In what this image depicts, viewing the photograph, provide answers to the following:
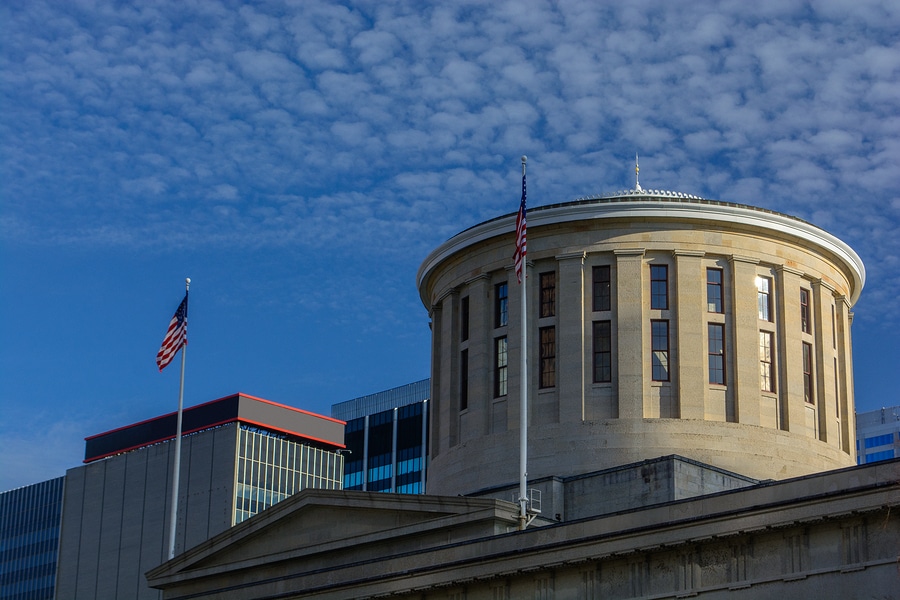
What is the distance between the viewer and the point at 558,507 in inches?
1756

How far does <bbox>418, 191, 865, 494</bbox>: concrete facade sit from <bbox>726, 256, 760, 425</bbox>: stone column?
0.15 feet

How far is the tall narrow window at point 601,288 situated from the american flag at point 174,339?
576 inches

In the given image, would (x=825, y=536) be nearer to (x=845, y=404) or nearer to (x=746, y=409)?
(x=746, y=409)

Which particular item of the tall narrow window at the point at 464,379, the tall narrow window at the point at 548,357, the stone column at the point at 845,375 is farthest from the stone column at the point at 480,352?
the stone column at the point at 845,375

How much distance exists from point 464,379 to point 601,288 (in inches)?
240

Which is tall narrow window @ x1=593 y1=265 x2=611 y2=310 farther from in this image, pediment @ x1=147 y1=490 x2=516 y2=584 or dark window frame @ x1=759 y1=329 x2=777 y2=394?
pediment @ x1=147 y1=490 x2=516 y2=584

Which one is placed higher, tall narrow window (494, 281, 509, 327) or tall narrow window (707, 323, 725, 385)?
tall narrow window (494, 281, 509, 327)

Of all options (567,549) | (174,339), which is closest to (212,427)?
(174,339)

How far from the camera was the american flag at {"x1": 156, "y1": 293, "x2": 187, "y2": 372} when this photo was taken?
52.8 m

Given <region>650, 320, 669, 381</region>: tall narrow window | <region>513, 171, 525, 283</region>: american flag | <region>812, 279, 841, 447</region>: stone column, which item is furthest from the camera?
<region>812, 279, 841, 447</region>: stone column

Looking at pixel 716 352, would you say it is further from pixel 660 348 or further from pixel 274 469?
pixel 274 469

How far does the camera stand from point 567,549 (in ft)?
123

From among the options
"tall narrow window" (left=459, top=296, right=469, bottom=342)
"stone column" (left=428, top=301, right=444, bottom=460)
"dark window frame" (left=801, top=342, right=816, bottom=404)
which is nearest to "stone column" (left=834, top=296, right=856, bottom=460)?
"dark window frame" (left=801, top=342, right=816, bottom=404)

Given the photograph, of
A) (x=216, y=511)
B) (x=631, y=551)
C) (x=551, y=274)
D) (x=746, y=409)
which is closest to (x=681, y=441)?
(x=746, y=409)
